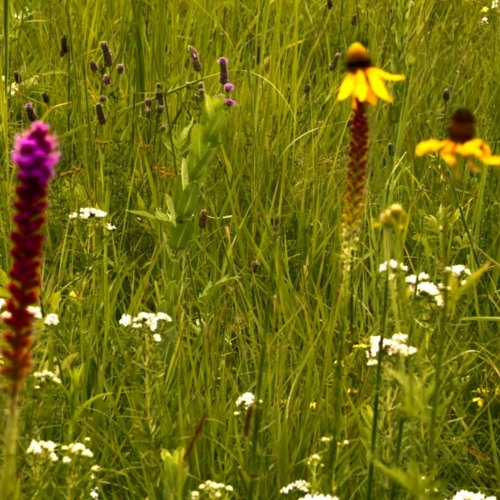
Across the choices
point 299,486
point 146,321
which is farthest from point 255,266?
point 299,486

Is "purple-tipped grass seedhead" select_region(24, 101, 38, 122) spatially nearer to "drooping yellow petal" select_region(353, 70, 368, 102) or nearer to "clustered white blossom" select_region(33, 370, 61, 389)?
"clustered white blossom" select_region(33, 370, 61, 389)

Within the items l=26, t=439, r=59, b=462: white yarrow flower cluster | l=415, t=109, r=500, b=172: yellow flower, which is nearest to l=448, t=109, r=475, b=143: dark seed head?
l=415, t=109, r=500, b=172: yellow flower

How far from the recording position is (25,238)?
3.60 feet

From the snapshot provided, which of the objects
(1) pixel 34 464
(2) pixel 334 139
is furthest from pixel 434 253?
(1) pixel 34 464

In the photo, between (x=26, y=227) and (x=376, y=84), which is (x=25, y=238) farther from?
(x=376, y=84)

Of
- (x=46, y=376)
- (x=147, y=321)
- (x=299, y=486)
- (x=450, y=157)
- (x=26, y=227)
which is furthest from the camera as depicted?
(x=147, y=321)

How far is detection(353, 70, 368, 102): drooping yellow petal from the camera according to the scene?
1525 millimetres

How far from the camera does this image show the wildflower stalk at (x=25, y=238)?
1.04 meters

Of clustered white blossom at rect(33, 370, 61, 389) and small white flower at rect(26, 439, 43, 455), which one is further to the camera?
clustered white blossom at rect(33, 370, 61, 389)

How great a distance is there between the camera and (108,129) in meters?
3.48

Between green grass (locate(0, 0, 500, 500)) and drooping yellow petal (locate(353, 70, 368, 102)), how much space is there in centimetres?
24

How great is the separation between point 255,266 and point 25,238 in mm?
1573

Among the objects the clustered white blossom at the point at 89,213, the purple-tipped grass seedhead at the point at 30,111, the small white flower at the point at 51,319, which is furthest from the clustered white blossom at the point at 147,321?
the purple-tipped grass seedhead at the point at 30,111

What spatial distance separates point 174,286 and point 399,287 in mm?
632
